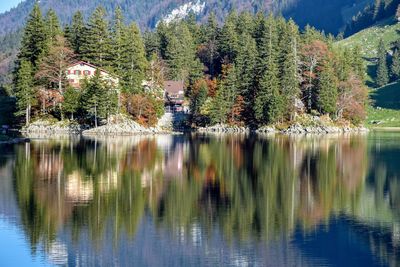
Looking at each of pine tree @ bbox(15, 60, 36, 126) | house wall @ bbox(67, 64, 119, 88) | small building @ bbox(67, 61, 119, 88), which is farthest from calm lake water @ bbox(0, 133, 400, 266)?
house wall @ bbox(67, 64, 119, 88)

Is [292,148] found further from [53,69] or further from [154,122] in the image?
[53,69]

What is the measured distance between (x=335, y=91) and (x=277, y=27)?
72.2 feet

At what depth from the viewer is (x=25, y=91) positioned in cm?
10319

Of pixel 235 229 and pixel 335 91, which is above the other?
pixel 335 91

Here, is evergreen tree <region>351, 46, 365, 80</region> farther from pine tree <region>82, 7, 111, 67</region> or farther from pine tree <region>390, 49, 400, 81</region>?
pine tree <region>82, 7, 111, 67</region>

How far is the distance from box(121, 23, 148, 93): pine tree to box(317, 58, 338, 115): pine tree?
33.7 m

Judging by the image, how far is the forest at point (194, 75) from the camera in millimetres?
105812

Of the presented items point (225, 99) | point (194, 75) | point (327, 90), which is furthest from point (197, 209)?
point (194, 75)

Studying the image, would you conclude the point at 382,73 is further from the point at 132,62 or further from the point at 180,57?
the point at 132,62

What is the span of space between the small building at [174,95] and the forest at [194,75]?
7.47 feet

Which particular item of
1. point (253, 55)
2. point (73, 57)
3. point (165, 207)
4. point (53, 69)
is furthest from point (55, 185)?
point (253, 55)

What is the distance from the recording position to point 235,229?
3272 centimetres

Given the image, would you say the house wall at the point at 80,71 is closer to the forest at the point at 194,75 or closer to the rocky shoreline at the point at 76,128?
the forest at the point at 194,75

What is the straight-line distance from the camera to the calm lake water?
28.1 meters
